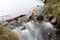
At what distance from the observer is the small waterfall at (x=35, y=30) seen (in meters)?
5.45

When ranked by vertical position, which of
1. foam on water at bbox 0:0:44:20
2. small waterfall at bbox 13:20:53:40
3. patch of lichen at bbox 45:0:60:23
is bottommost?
small waterfall at bbox 13:20:53:40

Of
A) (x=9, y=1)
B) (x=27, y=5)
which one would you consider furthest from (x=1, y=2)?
(x=27, y=5)

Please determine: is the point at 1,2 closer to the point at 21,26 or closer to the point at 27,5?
the point at 27,5

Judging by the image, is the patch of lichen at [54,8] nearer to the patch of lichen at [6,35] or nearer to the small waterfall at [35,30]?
the small waterfall at [35,30]

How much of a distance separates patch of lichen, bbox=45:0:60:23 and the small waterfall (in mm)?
368

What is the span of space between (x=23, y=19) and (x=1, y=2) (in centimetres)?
216

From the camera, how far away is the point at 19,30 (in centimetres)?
561

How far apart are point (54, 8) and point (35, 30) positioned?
1.00m

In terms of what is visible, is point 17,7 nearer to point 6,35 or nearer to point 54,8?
point 54,8

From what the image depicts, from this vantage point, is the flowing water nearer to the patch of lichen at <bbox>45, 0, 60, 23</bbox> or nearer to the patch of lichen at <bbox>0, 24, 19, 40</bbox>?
the patch of lichen at <bbox>45, 0, 60, 23</bbox>

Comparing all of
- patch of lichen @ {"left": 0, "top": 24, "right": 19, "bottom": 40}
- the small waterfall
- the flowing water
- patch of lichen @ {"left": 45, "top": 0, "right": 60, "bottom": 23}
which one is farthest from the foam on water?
patch of lichen @ {"left": 0, "top": 24, "right": 19, "bottom": 40}

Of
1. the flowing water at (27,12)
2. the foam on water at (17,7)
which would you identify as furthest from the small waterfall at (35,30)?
the foam on water at (17,7)

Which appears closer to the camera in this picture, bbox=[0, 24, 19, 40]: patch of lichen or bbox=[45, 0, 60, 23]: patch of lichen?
bbox=[0, 24, 19, 40]: patch of lichen

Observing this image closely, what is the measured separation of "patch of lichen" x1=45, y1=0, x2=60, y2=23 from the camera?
19.4ft
